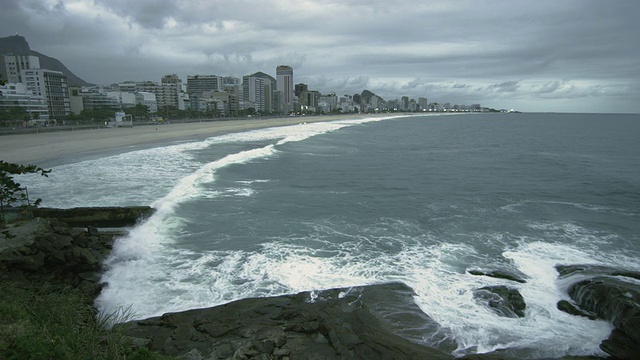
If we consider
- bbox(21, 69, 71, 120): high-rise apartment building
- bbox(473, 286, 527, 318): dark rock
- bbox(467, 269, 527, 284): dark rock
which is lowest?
bbox(473, 286, 527, 318): dark rock

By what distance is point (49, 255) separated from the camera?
29.8 ft

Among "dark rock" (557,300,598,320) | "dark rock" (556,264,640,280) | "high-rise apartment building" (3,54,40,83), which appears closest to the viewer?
"dark rock" (557,300,598,320)

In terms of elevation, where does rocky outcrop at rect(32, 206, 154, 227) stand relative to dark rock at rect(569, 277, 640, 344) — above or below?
above

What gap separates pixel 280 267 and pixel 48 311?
5610mm

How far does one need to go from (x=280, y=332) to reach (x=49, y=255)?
6243 millimetres

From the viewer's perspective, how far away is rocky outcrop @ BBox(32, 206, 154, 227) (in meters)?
13.1

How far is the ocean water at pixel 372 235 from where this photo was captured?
8.33 m

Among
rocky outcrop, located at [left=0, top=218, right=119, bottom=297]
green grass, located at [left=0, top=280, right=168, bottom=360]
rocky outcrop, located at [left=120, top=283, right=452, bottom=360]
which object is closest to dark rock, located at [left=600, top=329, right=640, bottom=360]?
rocky outcrop, located at [left=120, top=283, right=452, bottom=360]

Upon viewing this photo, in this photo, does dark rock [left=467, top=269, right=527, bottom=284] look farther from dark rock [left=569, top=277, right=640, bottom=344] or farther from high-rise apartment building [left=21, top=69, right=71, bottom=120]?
high-rise apartment building [left=21, top=69, right=71, bottom=120]

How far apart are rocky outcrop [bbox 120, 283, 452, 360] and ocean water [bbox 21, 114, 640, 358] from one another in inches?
23.5

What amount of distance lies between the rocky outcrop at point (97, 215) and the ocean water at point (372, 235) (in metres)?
0.89

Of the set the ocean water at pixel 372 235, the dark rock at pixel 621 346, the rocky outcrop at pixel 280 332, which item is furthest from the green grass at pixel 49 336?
the dark rock at pixel 621 346

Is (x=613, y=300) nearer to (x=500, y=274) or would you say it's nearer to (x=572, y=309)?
(x=572, y=309)

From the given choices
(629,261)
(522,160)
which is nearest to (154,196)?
(629,261)
